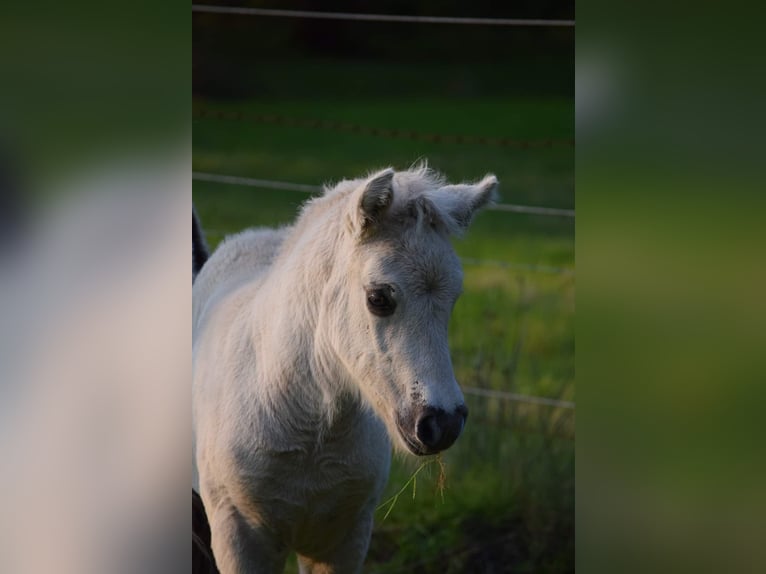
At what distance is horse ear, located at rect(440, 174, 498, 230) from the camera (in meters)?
1.88

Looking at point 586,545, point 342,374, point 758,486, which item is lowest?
point 586,545

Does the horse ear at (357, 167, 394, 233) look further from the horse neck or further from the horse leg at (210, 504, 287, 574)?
the horse leg at (210, 504, 287, 574)

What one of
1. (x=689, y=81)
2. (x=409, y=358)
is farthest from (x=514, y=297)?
(x=409, y=358)

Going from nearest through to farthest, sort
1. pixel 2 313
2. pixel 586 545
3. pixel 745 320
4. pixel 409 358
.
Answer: pixel 409 358, pixel 2 313, pixel 745 320, pixel 586 545

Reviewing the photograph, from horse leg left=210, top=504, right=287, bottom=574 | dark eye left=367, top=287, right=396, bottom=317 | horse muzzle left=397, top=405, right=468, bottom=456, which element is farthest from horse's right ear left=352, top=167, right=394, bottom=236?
horse leg left=210, top=504, right=287, bottom=574

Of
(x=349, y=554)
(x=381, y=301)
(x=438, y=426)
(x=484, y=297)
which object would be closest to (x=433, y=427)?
(x=438, y=426)

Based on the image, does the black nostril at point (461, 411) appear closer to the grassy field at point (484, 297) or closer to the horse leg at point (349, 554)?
the horse leg at point (349, 554)

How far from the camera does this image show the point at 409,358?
1.75 meters

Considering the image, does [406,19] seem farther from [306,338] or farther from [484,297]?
[306,338]

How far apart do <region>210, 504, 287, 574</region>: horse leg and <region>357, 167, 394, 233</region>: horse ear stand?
0.66 metres

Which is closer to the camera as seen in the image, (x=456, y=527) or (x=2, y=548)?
(x=2, y=548)

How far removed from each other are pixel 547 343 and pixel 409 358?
2.79 feet

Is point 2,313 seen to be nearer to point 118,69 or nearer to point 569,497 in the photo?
point 118,69

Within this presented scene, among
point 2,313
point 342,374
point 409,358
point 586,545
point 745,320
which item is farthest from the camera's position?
point 586,545
